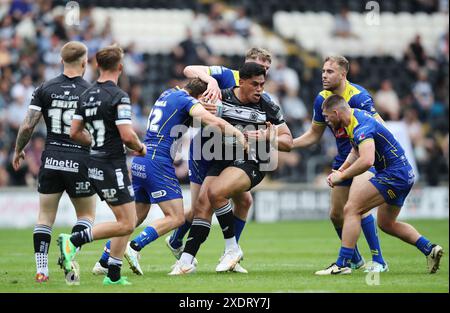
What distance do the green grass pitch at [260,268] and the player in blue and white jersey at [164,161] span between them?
1.69 feet

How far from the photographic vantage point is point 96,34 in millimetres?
23672

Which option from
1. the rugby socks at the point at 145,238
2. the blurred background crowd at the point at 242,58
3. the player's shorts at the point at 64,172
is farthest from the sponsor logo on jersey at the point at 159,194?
the blurred background crowd at the point at 242,58

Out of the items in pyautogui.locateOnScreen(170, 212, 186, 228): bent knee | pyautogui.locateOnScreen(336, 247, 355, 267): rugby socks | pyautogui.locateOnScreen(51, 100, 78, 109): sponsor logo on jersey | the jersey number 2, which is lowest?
pyautogui.locateOnScreen(336, 247, 355, 267): rugby socks

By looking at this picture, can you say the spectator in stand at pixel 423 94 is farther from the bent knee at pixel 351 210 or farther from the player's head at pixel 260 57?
the bent knee at pixel 351 210

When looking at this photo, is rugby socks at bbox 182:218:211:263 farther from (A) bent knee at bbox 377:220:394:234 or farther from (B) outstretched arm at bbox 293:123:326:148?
(A) bent knee at bbox 377:220:394:234

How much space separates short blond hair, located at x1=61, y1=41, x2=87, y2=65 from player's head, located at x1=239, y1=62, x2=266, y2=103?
82.2 inches

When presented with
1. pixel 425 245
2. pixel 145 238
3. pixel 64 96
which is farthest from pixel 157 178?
pixel 425 245

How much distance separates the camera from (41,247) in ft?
33.1

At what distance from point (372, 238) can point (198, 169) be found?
8.12ft

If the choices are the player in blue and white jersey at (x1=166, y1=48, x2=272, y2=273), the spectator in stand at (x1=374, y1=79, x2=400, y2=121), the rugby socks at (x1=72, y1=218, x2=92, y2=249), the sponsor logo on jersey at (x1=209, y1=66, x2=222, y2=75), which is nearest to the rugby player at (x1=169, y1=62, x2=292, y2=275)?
the player in blue and white jersey at (x1=166, y1=48, x2=272, y2=273)

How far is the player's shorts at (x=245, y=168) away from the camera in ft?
36.3

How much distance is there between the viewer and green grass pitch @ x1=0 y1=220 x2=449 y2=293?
9.20 meters

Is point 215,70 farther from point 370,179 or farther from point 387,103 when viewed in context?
point 387,103
